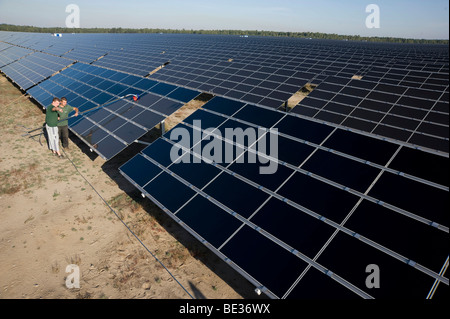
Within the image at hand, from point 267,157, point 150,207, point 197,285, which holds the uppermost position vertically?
point 267,157

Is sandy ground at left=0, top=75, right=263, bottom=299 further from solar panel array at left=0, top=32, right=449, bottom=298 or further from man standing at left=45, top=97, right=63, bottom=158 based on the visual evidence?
solar panel array at left=0, top=32, right=449, bottom=298

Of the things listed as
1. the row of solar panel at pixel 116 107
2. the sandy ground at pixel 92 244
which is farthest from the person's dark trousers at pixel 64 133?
the sandy ground at pixel 92 244

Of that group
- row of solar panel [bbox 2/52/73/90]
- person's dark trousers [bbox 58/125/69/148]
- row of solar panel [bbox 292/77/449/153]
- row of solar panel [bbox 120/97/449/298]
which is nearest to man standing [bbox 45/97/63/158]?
person's dark trousers [bbox 58/125/69/148]

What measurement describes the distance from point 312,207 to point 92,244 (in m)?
7.87

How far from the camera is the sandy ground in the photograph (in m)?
7.62

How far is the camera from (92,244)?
907 centimetres

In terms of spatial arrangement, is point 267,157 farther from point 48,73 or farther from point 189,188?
point 48,73

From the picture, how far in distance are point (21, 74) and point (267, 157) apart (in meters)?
33.2

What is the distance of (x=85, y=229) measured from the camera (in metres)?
9.72

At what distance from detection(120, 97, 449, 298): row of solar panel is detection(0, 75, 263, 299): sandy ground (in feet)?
7.28

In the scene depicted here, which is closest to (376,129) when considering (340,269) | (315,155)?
(315,155)

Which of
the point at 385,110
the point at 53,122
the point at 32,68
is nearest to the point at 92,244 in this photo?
the point at 53,122

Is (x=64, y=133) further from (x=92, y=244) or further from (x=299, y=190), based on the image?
(x=299, y=190)
